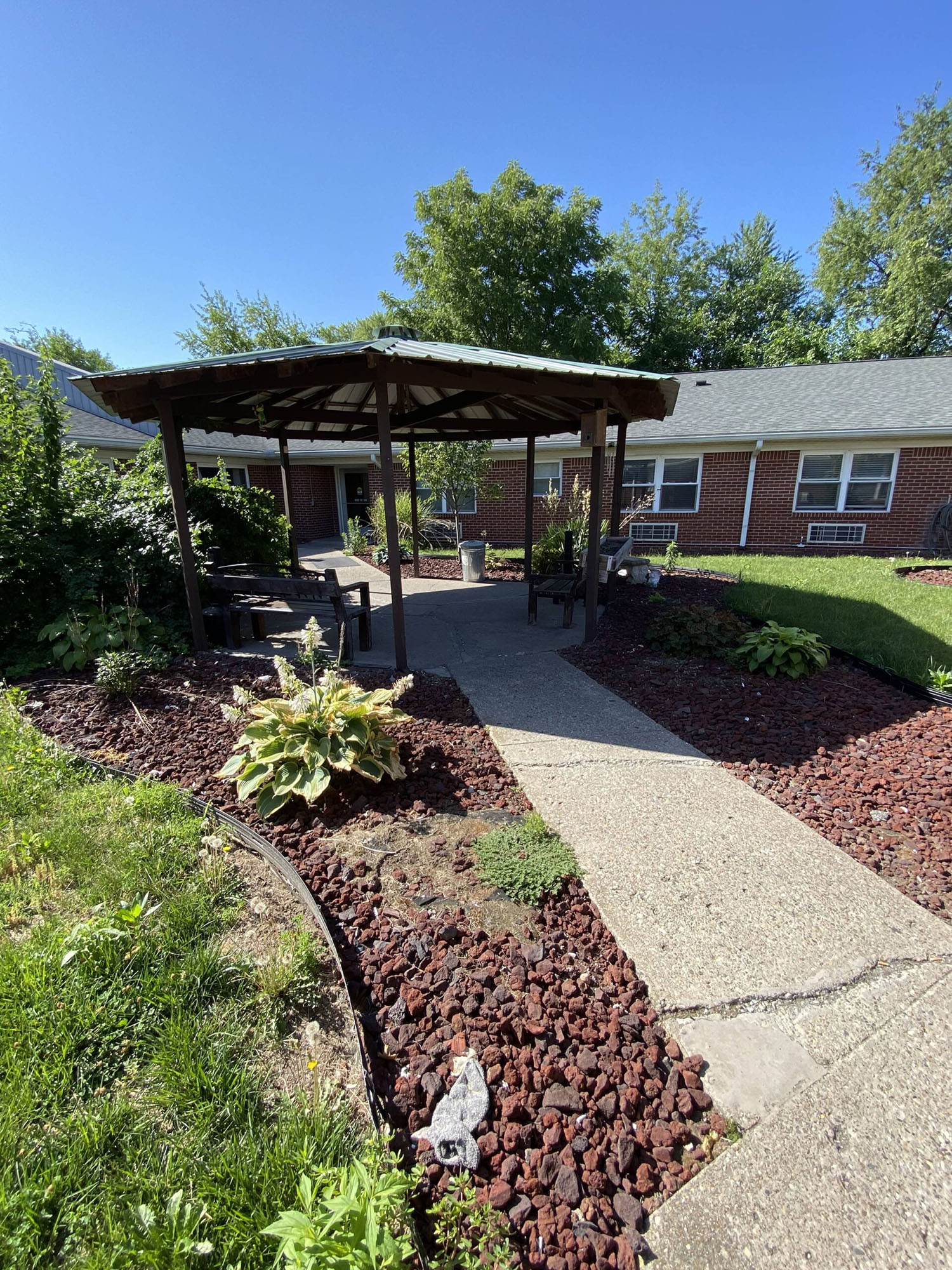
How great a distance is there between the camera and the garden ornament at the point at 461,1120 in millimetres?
1509

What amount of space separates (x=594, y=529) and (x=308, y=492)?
13.2 m

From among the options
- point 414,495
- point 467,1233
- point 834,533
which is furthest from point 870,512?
point 467,1233

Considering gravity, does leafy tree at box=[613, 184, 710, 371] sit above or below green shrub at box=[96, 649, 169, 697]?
above

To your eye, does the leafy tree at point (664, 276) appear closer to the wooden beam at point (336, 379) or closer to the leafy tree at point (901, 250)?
the leafy tree at point (901, 250)

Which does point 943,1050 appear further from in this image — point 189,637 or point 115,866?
point 189,637

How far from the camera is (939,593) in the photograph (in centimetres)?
782

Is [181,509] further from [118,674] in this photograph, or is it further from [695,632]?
[695,632]

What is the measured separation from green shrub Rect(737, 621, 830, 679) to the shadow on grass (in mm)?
646

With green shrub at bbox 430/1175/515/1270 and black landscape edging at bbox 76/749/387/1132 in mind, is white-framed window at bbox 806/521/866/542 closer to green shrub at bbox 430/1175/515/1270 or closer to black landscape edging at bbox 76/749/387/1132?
black landscape edging at bbox 76/749/387/1132

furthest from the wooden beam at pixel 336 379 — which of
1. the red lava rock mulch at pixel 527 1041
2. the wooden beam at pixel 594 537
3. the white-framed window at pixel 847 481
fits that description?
the white-framed window at pixel 847 481

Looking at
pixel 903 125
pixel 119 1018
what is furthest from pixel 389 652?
pixel 903 125

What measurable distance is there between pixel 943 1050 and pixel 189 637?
244 inches

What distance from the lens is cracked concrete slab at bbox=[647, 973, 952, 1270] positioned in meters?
1.32

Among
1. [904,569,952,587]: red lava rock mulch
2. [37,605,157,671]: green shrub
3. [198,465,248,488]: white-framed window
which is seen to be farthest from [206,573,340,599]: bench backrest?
[198,465,248,488]: white-framed window
